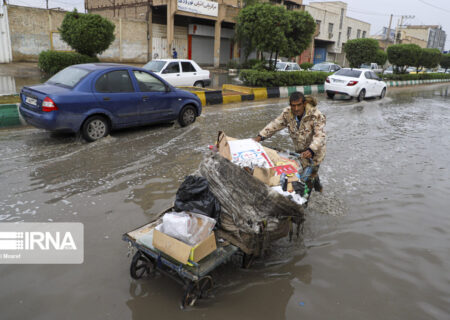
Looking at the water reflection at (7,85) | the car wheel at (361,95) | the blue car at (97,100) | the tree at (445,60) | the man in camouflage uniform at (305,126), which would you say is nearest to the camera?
the man in camouflage uniform at (305,126)

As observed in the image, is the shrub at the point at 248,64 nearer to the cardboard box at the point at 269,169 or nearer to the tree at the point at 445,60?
the cardboard box at the point at 269,169

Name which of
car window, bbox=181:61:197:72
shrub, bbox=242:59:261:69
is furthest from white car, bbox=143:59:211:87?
shrub, bbox=242:59:261:69

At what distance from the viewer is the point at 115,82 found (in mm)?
7590

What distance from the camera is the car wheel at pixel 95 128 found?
712 centimetres

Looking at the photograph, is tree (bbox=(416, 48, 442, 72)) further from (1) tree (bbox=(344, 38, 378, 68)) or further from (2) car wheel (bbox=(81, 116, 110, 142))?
(2) car wheel (bbox=(81, 116, 110, 142))

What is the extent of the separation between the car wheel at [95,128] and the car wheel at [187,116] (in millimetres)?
2134

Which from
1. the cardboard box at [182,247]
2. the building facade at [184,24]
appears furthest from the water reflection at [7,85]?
the building facade at [184,24]

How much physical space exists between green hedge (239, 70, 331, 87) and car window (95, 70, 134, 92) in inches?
392

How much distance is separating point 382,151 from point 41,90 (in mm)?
7479

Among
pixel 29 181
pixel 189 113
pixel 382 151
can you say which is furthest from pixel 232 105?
pixel 29 181

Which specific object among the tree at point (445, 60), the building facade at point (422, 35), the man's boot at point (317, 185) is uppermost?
the building facade at point (422, 35)

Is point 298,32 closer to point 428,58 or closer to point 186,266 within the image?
point 186,266

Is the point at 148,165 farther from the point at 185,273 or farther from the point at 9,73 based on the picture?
the point at 9,73

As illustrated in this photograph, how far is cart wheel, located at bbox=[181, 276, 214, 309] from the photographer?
9.42 ft
